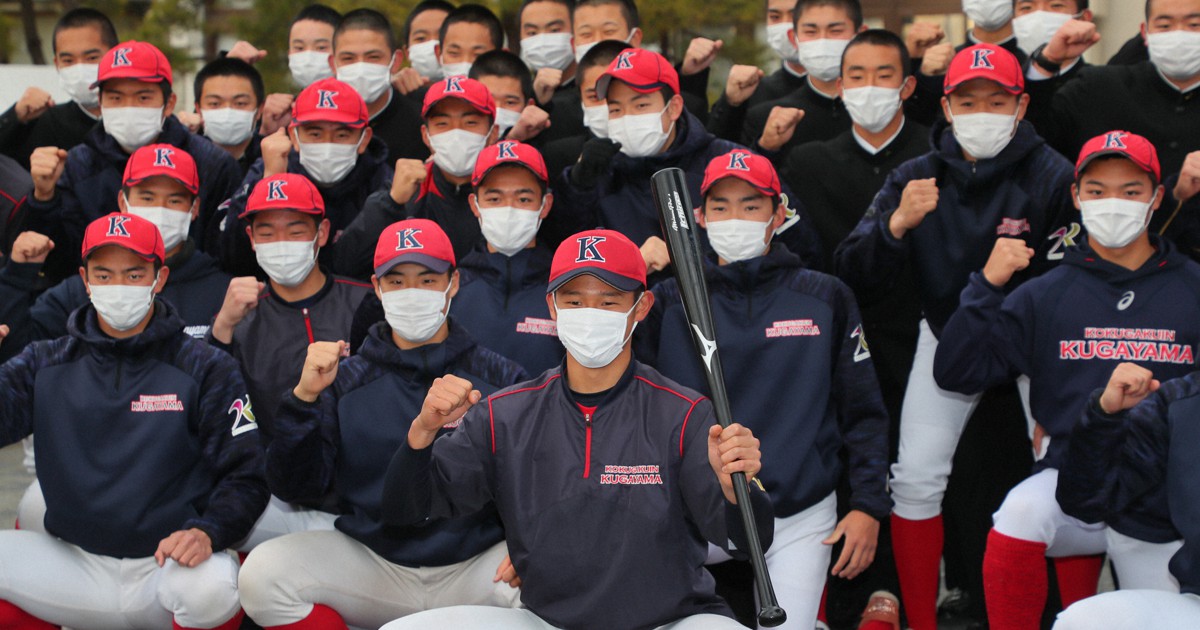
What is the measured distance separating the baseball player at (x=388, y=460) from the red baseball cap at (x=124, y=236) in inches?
35.9

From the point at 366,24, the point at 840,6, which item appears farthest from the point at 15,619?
the point at 840,6

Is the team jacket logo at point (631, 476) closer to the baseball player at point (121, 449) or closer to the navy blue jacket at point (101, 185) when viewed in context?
the baseball player at point (121, 449)

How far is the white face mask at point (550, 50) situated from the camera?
322 inches

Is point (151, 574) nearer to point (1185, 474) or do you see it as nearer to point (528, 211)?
point (528, 211)

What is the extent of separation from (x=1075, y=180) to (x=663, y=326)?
1.85 m

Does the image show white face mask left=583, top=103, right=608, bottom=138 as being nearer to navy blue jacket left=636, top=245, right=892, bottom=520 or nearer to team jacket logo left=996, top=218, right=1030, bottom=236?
navy blue jacket left=636, top=245, right=892, bottom=520

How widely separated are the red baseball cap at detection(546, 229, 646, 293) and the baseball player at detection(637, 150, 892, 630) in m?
0.88

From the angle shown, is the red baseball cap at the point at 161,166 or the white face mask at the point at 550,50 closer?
the red baseball cap at the point at 161,166

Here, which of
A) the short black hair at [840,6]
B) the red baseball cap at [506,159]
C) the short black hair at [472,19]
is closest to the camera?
the red baseball cap at [506,159]

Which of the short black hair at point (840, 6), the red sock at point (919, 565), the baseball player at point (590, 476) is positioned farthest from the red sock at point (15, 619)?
the short black hair at point (840, 6)

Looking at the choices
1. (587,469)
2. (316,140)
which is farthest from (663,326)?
(316,140)

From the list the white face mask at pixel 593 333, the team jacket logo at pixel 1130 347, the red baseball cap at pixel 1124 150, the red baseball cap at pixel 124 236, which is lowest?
the team jacket logo at pixel 1130 347

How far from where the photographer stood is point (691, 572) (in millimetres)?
4688

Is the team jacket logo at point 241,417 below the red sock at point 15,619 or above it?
above
